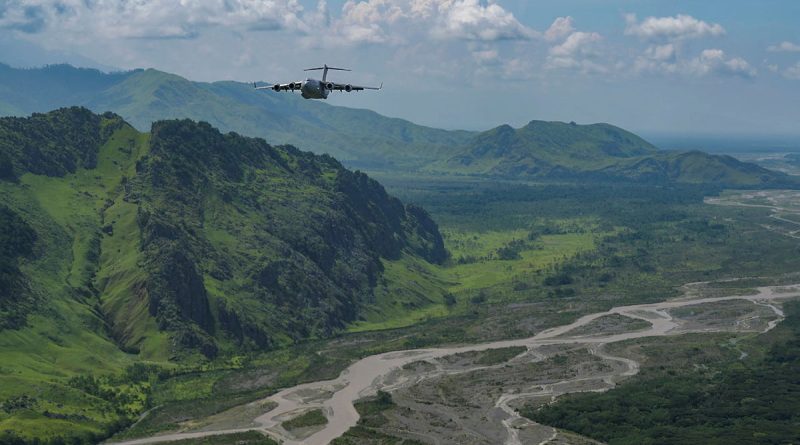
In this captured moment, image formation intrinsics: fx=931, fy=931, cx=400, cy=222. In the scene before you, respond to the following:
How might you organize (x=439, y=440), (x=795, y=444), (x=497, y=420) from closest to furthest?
(x=795, y=444)
(x=439, y=440)
(x=497, y=420)

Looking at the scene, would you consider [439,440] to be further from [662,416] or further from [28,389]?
[28,389]

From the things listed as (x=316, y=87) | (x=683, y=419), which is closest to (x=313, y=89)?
(x=316, y=87)

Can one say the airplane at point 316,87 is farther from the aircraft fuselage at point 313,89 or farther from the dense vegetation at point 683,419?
the dense vegetation at point 683,419

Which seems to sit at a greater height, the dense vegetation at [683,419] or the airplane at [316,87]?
the airplane at [316,87]

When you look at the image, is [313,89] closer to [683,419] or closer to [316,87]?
[316,87]

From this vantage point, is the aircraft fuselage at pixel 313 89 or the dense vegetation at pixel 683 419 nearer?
the aircraft fuselage at pixel 313 89

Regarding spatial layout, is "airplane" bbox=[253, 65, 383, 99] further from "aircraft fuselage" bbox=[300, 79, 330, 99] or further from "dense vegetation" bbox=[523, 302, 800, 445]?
"dense vegetation" bbox=[523, 302, 800, 445]

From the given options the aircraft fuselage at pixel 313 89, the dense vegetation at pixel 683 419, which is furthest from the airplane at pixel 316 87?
the dense vegetation at pixel 683 419

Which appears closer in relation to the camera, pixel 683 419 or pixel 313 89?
pixel 313 89

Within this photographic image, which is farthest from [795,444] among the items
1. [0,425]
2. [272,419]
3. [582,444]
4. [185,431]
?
[0,425]

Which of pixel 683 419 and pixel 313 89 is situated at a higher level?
pixel 313 89

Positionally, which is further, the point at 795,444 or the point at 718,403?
the point at 718,403
